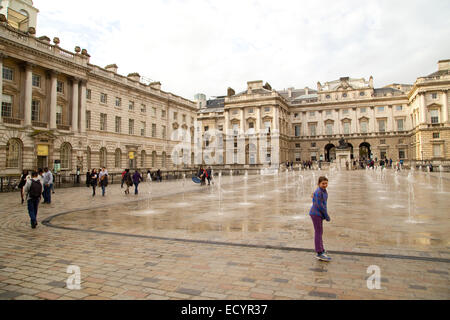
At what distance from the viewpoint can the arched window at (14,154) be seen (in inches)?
1028

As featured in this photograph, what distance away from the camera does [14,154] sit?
26.6 m

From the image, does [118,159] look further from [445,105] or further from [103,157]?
[445,105]

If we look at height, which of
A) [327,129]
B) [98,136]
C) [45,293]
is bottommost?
[45,293]

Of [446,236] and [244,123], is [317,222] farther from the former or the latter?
[244,123]

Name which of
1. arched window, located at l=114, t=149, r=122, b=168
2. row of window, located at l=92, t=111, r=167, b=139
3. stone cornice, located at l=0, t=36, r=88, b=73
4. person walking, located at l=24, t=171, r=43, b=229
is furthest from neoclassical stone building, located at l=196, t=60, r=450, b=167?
person walking, located at l=24, t=171, r=43, b=229

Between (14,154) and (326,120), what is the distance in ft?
209

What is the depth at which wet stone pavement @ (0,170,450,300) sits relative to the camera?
4.30 m

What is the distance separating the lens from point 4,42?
83.1ft

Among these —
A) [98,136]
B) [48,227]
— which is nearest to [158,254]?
[48,227]

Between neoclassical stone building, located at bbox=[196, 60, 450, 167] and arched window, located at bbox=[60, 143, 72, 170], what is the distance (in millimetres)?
40705

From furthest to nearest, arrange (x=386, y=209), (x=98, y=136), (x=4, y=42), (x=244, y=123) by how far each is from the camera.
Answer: (x=244, y=123)
(x=98, y=136)
(x=4, y=42)
(x=386, y=209)

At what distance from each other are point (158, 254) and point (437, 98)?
66236mm

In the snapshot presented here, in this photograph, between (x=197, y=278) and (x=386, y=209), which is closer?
(x=197, y=278)

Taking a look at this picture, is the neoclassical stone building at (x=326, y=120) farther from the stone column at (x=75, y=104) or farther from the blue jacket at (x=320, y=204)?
the blue jacket at (x=320, y=204)
